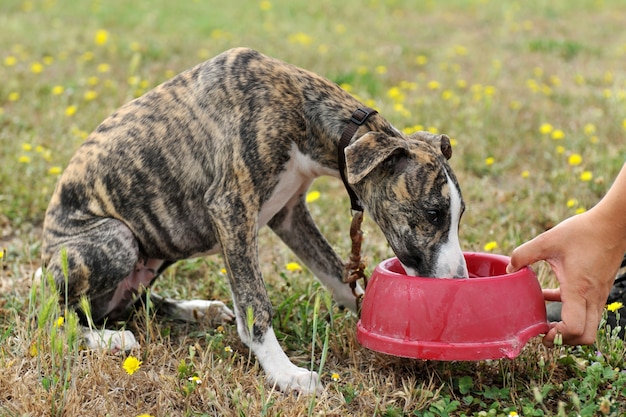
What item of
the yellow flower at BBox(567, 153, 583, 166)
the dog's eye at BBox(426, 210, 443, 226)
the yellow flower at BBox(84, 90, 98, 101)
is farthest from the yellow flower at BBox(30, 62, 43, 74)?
the dog's eye at BBox(426, 210, 443, 226)

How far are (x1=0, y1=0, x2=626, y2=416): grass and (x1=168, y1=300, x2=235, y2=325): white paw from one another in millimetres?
62

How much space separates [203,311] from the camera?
3736mm

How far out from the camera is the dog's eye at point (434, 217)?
306 cm

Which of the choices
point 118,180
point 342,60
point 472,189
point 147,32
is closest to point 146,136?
point 118,180

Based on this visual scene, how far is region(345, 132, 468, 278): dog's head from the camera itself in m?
3.05

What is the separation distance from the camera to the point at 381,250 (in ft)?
14.9

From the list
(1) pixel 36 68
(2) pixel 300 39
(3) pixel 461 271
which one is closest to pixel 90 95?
(1) pixel 36 68

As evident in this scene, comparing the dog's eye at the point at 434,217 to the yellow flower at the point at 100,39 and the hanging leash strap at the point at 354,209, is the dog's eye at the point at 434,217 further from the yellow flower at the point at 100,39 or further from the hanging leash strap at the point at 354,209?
the yellow flower at the point at 100,39

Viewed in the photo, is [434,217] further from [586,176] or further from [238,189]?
[586,176]

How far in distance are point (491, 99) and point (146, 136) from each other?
411 centimetres

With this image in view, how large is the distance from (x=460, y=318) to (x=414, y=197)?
1.63ft

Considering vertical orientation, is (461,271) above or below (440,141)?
below

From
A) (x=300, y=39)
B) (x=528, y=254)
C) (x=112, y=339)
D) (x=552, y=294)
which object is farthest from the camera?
(x=300, y=39)

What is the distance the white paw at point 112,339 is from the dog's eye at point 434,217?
51.0 inches
